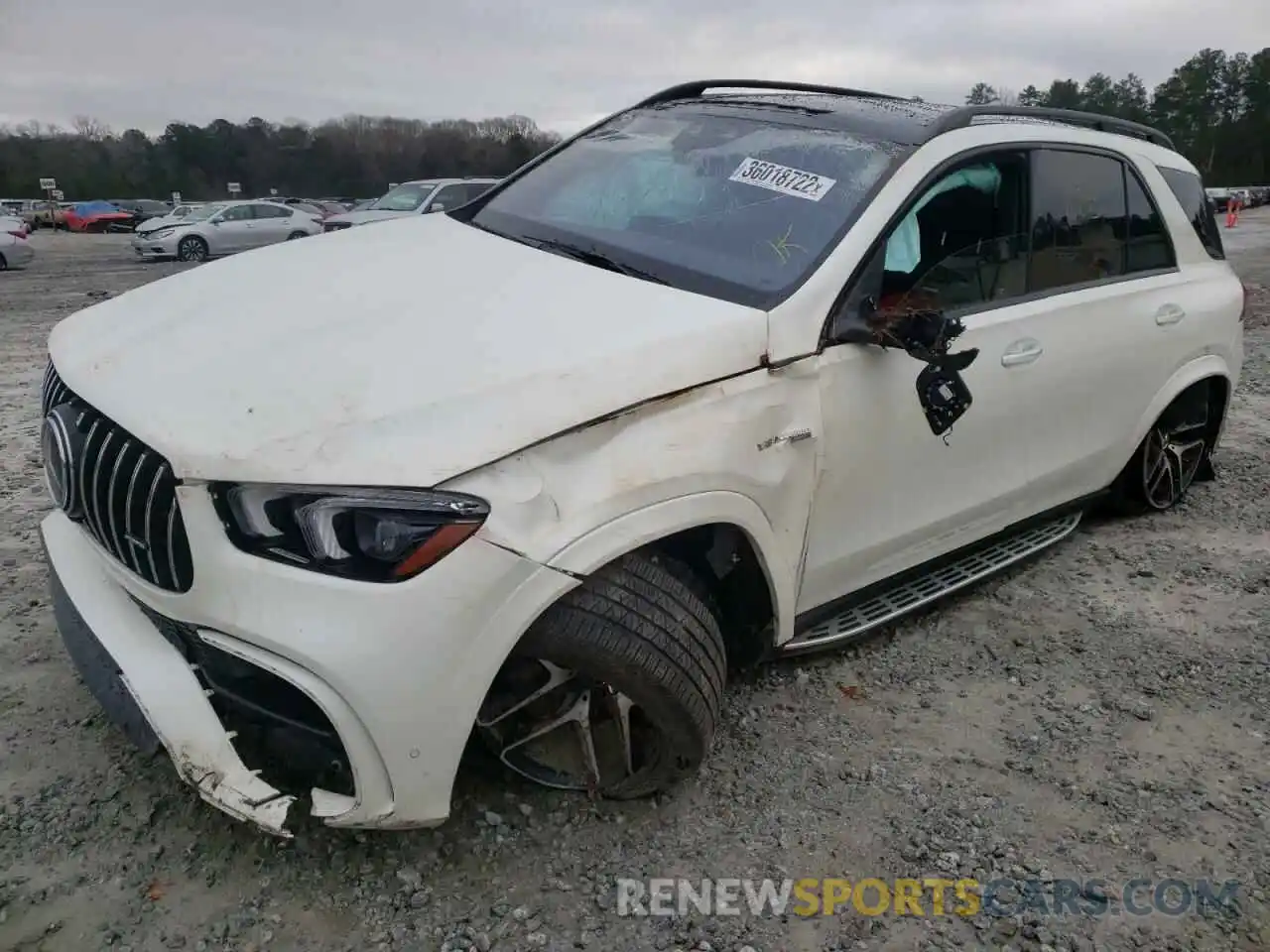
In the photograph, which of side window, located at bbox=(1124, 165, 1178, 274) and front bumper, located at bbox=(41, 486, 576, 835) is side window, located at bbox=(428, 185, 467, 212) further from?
front bumper, located at bbox=(41, 486, 576, 835)

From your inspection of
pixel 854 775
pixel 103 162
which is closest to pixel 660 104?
pixel 854 775

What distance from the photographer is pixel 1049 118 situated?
346 centimetres

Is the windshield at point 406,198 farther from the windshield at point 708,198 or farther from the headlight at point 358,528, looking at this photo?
the headlight at point 358,528

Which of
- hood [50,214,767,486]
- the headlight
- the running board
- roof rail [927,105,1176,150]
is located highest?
roof rail [927,105,1176,150]

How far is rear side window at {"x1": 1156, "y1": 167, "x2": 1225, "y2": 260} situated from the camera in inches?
155

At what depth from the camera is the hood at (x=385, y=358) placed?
187 centimetres

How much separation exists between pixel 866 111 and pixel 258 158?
77.8 metres

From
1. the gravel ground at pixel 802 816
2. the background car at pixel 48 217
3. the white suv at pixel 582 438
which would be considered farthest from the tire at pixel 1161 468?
the background car at pixel 48 217

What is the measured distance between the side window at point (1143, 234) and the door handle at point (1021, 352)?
81cm

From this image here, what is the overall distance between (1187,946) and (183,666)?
2192 millimetres

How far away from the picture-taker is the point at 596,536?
2.01 metres

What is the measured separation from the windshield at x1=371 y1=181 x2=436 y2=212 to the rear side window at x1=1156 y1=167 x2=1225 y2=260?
1344cm

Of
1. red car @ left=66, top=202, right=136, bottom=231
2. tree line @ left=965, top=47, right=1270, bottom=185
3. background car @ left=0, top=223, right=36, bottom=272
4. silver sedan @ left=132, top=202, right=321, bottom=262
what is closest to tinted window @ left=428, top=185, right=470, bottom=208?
silver sedan @ left=132, top=202, right=321, bottom=262

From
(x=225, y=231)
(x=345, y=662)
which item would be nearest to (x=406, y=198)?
(x=225, y=231)
